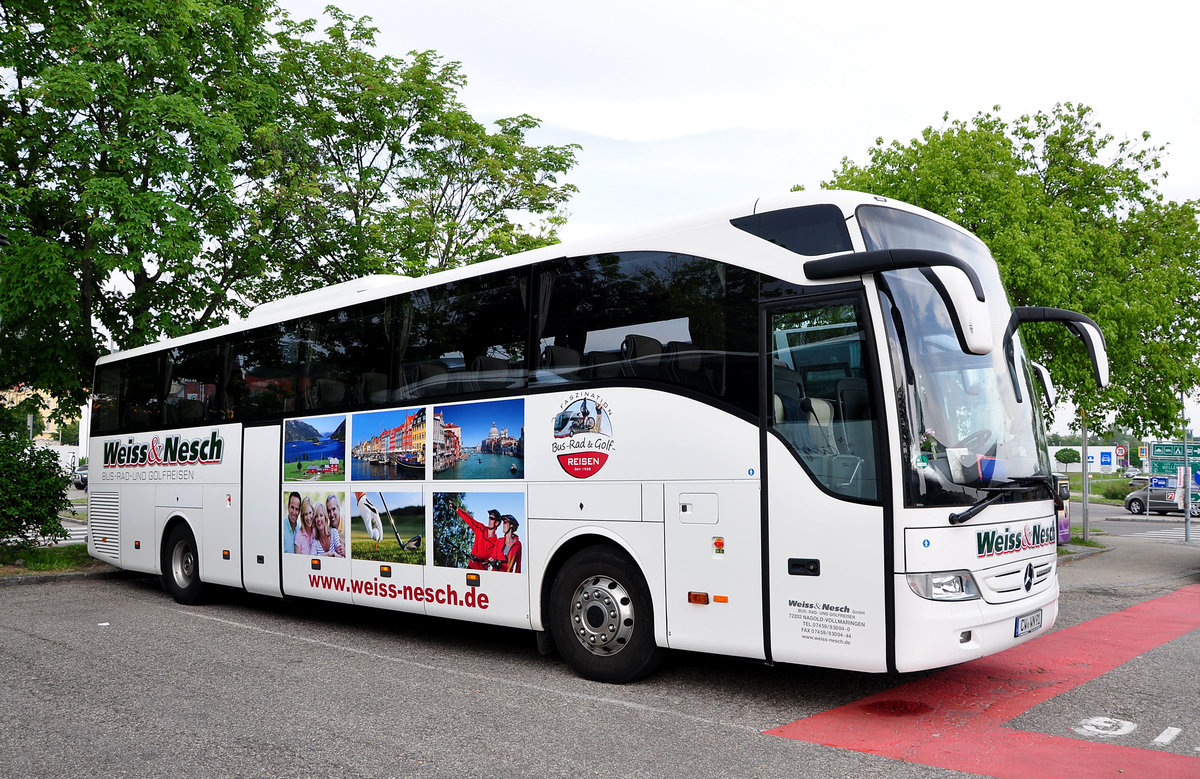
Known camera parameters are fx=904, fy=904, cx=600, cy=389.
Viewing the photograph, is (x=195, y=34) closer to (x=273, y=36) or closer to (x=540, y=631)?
(x=273, y=36)

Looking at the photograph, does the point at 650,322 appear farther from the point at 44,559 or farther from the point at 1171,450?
the point at 1171,450

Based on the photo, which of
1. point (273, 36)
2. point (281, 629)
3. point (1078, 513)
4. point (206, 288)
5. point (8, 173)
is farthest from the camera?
point (1078, 513)

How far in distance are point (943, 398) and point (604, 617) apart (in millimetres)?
3048

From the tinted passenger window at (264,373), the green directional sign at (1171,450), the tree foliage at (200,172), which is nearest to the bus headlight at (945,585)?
the tinted passenger window at (264,373)

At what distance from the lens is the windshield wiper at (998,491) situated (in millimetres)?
5707

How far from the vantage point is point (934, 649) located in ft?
18.3

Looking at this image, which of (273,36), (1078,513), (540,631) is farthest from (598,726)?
(1078,513)

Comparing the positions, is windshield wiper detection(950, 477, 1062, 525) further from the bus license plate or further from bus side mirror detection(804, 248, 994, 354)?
bus side mirror detection(804, 248, 994, 354)

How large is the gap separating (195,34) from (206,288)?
417cm

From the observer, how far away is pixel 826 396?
237 inches

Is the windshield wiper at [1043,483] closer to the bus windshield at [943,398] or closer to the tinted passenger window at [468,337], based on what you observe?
the bus windshield at [943,398]

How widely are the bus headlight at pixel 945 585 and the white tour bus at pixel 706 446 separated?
0.06 feet

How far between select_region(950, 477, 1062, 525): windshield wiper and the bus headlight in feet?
1.10

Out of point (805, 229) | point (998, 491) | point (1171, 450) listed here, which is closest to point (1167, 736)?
point (998, 491)
